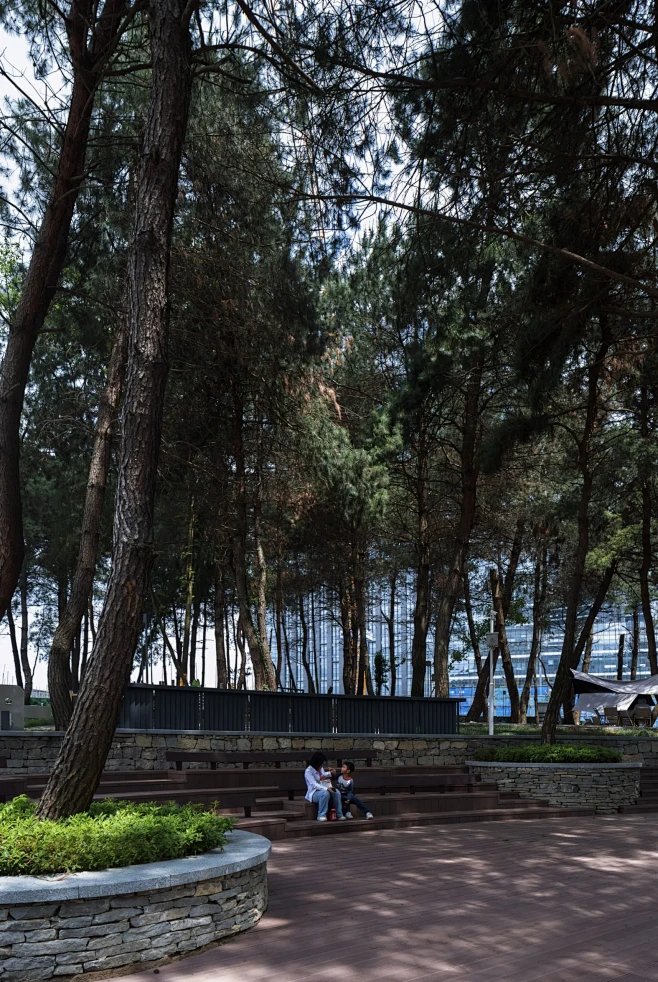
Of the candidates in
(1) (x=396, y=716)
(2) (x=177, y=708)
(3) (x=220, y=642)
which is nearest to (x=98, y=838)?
(2) (x=177, y=708)

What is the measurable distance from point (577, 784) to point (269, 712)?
536 centimetres

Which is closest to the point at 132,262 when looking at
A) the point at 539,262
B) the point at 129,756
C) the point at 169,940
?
the point at 169,940

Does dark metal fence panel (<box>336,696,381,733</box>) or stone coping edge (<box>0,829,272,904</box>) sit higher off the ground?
dark metal fence panel (<box>336,696,381,733</box>)

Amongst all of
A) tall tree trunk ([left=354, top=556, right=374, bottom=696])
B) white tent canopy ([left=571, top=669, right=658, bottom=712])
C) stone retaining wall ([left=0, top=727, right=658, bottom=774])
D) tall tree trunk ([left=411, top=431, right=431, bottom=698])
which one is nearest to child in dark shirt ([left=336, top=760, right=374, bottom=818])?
stone retaining wall ([left=0, top=727, right=658, bottom=774])

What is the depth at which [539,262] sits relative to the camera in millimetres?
11516

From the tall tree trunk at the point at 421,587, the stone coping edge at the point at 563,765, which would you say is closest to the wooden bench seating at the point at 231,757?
the stone coping edge at the point at 563,765

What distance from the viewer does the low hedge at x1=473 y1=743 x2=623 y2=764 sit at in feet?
46.3

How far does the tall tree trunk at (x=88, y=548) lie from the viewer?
1341 cm

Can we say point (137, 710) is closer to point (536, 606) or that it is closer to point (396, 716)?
point (396, 716)

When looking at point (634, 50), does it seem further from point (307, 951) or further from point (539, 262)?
point (307, 951)

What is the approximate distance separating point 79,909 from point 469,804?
8964mm

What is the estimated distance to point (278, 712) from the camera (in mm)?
16016

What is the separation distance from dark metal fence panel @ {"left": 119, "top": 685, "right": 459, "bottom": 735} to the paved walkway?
5375mm

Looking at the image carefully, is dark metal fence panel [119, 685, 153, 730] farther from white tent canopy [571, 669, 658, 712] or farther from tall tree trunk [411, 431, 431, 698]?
white tent canopy [571, 669, 658, 712]
